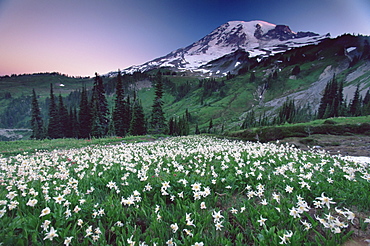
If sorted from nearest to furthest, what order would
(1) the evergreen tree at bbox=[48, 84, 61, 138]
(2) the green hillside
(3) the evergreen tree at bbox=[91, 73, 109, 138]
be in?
(3) the evergreen tree at bbox=[91, 73, 109, 138] → (1) the evergreen tree at bbox=[48, 84, 61, 138] → (2) the green hillside

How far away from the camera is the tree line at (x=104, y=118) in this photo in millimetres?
42406

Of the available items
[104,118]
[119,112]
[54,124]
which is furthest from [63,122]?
[119,112]

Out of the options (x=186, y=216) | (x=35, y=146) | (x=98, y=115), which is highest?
(x=186, y=216)

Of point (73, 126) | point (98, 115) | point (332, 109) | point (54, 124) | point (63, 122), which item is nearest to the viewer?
point (98, 115)

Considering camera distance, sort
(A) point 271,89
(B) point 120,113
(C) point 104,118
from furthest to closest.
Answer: (A) point 271,89 → (B) point 120,113 → (C) point 104,118

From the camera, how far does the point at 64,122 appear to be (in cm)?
5528

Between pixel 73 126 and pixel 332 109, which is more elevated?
pixel 332 109

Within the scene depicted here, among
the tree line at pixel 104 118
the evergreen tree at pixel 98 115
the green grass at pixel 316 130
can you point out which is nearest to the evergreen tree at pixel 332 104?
the green grass at pixel 316 130

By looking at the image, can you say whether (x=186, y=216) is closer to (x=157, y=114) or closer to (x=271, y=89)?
(x=157, y=114)

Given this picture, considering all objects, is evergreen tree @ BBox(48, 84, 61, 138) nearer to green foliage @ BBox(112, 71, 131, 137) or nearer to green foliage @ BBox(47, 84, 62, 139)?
green foliage @ BBox(47, 84, 62, 139)

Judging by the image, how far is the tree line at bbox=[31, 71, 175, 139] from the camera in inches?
1670

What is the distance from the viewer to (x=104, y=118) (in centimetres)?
4472

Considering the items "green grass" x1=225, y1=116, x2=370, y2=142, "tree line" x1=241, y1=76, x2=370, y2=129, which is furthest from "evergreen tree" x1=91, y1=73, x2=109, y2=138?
"tree line" x1=241, y1=76, x2=370, y2=129

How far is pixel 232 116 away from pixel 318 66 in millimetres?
110174
